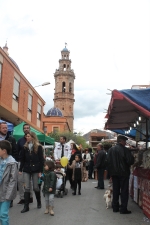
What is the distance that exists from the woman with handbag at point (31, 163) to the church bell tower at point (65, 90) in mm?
80597

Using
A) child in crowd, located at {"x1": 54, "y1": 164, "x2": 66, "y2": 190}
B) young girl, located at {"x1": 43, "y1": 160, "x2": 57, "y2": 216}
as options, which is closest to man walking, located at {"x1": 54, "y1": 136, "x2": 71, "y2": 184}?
child in crowd, located at {"x1": 54, "y1": 164, "x2": 66, "y2": 190}

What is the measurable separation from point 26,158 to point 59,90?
268 ft

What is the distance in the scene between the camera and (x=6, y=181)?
408cm

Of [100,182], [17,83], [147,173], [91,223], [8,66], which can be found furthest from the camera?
[17,83]

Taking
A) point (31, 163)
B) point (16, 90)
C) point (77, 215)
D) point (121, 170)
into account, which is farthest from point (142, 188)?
point (16, 90)

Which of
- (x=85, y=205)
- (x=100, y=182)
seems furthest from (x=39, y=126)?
(x=85, y=205)

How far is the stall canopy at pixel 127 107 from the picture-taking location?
212 inches

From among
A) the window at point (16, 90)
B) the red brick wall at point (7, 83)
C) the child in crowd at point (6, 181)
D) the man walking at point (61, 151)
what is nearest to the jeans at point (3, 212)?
the child in crowd at point (6, 181)

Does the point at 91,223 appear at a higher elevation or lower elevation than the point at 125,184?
lower

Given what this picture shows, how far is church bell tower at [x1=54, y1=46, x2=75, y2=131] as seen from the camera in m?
86.9

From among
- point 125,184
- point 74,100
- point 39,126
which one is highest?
point 74,100

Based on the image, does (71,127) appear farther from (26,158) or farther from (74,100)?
(26,158)

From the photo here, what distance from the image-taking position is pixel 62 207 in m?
7.03

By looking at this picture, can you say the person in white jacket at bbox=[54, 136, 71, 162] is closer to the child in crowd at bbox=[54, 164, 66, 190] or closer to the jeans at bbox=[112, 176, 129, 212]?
the child in crowd at bbox=[54, 164, 66, 190]
